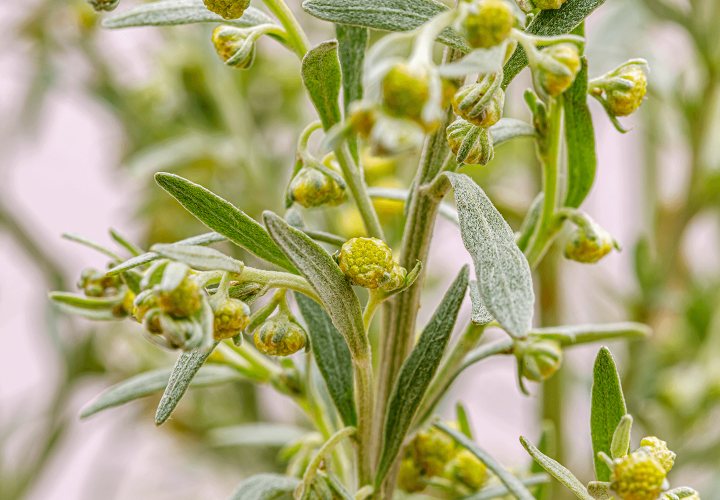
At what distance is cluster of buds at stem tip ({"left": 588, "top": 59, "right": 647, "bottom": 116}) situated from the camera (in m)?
0.52

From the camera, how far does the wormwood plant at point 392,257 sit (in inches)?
15.8

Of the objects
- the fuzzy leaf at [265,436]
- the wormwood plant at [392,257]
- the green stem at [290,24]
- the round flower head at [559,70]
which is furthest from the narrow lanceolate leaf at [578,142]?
the fuzzy leaf at [265,436]

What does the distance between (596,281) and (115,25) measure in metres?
1.11

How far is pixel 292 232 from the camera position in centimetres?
45

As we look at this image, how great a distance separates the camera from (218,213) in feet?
1.62

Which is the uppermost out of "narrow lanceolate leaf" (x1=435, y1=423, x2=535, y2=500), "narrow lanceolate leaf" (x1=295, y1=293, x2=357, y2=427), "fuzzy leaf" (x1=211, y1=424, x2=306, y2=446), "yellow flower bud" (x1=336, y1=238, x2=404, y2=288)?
"yellow flower bud" (x1=336, y1=238, x2=404, y2=288)

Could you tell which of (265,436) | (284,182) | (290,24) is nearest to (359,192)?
(290,24)

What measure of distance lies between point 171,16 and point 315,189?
197 millimetres

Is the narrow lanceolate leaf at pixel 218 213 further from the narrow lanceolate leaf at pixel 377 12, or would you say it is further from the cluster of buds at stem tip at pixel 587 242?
the cluster of buds at stem tip at pixel 587 242

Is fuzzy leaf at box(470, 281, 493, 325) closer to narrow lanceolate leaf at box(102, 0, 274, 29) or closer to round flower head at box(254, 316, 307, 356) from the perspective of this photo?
round flower head at box(254, 316, 307, 356)

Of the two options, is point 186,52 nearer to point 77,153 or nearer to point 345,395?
point 345,395

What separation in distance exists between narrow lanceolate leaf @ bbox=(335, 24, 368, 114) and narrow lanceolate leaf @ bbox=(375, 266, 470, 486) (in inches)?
6.7

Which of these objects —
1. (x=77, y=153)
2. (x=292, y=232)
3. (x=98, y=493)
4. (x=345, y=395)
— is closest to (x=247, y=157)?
(x=345, y=395)

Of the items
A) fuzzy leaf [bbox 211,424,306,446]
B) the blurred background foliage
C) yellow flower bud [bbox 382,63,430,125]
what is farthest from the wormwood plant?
the blurred background foliage
